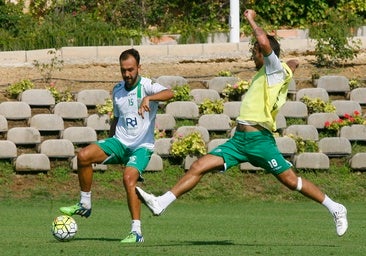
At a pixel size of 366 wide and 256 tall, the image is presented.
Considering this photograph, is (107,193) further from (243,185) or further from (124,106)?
(124,106)

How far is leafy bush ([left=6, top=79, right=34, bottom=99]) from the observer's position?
21.3 metres

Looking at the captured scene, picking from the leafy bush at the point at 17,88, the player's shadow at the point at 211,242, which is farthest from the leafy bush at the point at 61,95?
the player's shadow at the point at 211,242

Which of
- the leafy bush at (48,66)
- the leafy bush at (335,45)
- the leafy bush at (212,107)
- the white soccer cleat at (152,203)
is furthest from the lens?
the leafy bush at (335,45)

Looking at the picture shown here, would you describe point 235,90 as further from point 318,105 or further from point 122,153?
point 122,153

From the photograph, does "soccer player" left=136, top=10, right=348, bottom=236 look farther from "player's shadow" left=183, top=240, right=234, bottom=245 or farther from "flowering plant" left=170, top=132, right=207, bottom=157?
"flowering plant" left=170, top=132, right=207, bottom=157

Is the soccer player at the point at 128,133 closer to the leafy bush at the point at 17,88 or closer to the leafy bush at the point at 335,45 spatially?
the leafy bush at the point at 17,88

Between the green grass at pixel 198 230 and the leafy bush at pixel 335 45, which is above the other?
the leafy bush at pixel 335 45

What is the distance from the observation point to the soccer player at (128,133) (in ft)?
41.0

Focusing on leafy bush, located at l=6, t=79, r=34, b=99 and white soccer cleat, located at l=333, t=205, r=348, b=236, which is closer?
white soccer cleat, located at l=333, t=205, r=348, b=236

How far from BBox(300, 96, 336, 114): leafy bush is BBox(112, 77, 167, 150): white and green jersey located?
8908 mm

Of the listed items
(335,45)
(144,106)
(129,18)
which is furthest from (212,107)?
(144,106)

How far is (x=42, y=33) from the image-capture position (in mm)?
24266

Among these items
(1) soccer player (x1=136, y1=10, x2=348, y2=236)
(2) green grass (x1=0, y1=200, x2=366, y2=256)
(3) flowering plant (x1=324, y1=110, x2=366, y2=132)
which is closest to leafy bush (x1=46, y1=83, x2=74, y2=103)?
(2) green grass (x1=0, y1=200, x2=366, y2=256)

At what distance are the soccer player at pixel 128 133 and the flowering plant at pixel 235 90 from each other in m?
8.85
